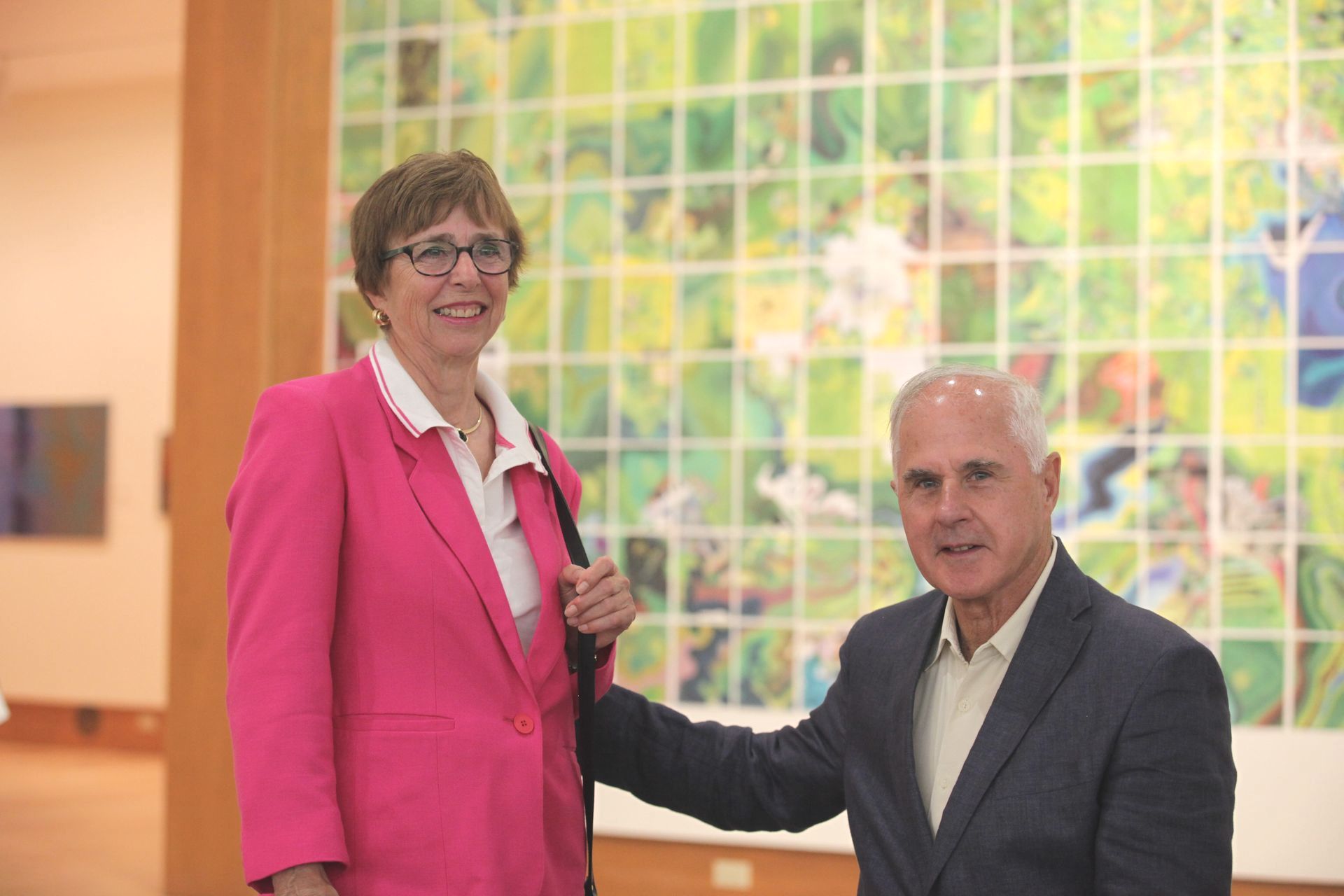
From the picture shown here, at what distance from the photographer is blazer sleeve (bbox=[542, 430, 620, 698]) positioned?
2008 millimetres

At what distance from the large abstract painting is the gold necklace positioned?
6.17 feet

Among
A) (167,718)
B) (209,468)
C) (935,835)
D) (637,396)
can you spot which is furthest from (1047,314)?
(167,718)

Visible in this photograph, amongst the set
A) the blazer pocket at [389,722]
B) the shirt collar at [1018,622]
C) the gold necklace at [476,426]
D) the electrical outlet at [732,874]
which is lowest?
the electrical outlet at [732,874]

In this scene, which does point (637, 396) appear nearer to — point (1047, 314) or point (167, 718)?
point (1047, 314)

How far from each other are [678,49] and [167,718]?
273 cm

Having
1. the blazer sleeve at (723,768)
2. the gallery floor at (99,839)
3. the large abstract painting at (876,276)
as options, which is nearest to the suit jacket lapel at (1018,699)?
the blazer sleeve at (723,768)

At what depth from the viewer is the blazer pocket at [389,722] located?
1.65 metres

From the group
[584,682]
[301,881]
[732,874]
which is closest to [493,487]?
[584,682]

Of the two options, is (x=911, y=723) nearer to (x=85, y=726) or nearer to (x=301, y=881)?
(x=301, y=881)

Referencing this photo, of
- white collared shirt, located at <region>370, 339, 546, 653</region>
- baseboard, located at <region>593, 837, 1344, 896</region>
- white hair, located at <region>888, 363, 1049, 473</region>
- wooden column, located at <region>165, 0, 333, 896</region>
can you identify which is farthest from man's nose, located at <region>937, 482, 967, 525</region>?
wooden column, located at <region>165, 0, 333, 896</region>

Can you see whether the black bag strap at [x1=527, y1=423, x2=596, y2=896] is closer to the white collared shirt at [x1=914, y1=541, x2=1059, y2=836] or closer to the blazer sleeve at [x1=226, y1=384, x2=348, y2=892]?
the blazer sleeve at [x1=226, y1=384, x2=348, y2=892]

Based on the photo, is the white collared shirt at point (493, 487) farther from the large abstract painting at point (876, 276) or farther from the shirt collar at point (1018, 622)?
the large abstract painting at point (876, 276)

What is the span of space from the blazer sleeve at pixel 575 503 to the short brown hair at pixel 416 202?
15.1 inches

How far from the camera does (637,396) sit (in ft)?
12.6
